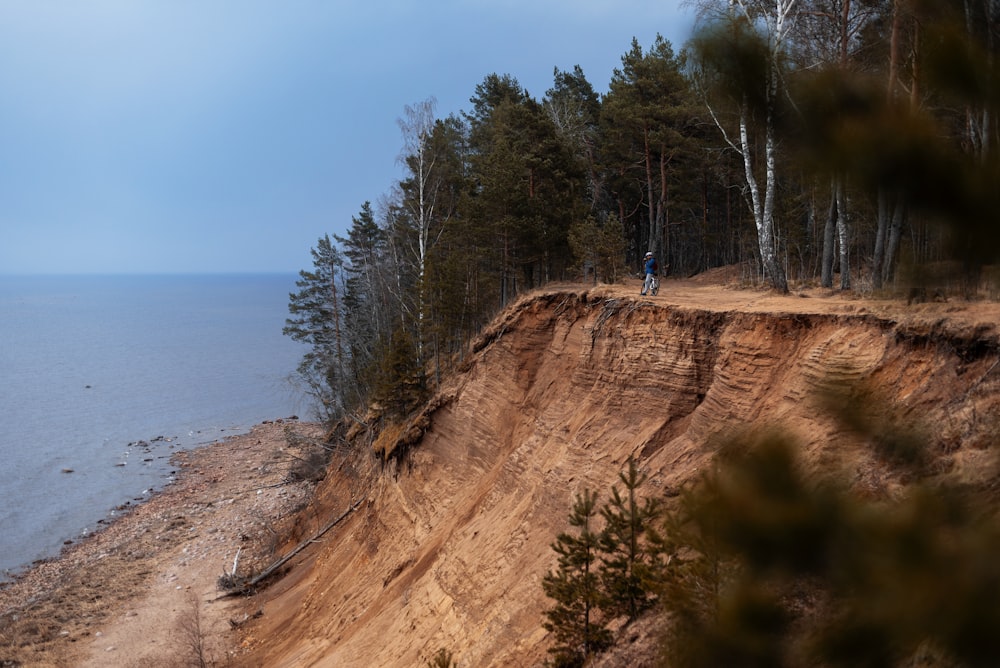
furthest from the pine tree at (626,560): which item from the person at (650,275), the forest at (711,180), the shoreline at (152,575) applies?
the shoreline at (152,575)

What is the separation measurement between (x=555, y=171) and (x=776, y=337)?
Answer: 57.5ft

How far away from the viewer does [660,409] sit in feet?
41.8

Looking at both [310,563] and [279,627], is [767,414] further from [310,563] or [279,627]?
[310,563]

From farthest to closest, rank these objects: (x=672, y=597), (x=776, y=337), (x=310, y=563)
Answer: (x=310, y=563) → (x=776, y=337) → (x=672, y=597)

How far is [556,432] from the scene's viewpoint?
48.7ft

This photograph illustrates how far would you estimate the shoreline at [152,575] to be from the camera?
20766 mm

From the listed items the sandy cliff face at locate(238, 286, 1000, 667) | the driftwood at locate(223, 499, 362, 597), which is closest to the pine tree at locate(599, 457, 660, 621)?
the sandy cliff face at locate(238, 286, 1000, 667)

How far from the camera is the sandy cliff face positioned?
28.0ft

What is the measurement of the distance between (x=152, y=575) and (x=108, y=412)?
42150 mm

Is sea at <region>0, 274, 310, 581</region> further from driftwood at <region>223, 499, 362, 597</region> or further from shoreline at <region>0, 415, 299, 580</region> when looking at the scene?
driftwood at <region>223, 499, 362, 597</region>

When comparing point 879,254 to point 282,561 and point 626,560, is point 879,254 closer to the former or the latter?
point 626,560

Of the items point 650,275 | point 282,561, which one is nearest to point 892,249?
point 650,275

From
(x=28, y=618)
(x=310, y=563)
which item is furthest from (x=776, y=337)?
(x=28, y=618)

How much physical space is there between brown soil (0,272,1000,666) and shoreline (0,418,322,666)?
138 mm
